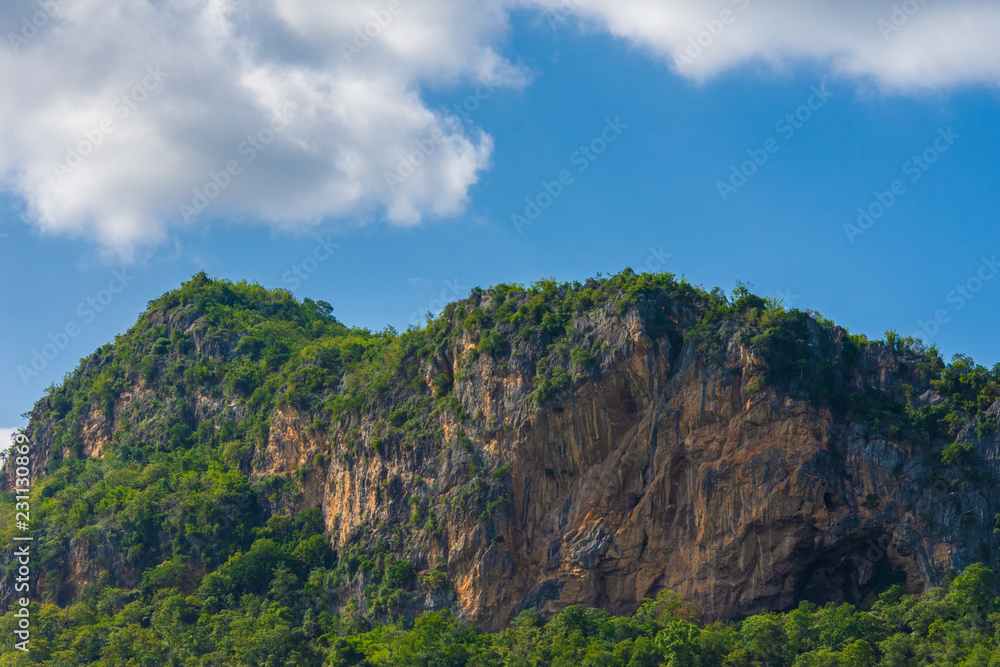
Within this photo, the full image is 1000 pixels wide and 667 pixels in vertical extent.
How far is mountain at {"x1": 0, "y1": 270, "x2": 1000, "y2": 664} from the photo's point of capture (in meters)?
59.9

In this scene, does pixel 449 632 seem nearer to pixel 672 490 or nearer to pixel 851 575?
pixel 672 490

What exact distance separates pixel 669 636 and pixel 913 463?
15.0 metres

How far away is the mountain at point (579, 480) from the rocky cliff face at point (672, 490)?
121 millimetres

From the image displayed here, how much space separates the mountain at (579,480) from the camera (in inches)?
2357

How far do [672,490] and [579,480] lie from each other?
5122mm

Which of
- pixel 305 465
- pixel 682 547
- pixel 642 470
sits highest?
pixel 305 465

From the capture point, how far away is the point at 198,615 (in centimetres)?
7456

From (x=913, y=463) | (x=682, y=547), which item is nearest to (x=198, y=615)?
(x=682, y=547)

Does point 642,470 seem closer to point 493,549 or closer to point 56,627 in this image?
point 493,549

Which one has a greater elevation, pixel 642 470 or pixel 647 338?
pixel 647 338

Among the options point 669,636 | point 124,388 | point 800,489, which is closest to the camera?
point 669,636

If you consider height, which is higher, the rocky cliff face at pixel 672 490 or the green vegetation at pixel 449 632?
the rocky cliff face at pixel 672 490

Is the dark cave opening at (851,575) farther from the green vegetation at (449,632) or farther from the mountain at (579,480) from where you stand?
the green vegetation at (449,632)

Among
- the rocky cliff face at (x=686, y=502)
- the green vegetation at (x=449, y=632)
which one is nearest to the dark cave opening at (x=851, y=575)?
the rocky cliff face at (x=686, y=502)
